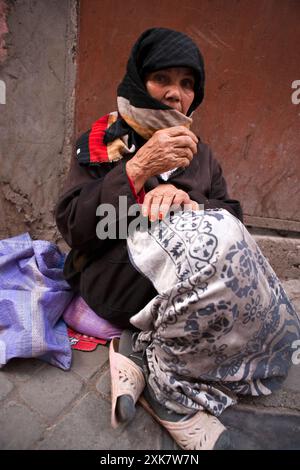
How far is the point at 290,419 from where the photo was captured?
5.00 feet

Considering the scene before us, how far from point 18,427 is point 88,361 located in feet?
1.44

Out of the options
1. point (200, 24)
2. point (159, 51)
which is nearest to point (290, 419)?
point (159, 51)

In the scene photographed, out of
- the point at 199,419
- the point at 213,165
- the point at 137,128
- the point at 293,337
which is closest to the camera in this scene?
the point at 199,419

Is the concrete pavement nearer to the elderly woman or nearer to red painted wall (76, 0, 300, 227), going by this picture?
the elderly woman

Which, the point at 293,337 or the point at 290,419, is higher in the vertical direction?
the point at 293,337

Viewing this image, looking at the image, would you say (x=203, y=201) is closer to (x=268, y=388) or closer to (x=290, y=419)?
(x=268, y=388)

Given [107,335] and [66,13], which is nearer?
[107,335]

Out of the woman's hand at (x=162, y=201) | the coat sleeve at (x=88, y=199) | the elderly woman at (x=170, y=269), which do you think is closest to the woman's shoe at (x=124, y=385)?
the elderly woman at (x=170, y=269)

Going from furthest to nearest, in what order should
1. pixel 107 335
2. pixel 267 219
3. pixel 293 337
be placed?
pixel 267 219, pixel 107 335, pixel 293 337

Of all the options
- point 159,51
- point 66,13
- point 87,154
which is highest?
point 66,13

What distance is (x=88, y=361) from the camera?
5.60 feet

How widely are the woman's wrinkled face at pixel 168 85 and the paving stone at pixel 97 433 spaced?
1.32m

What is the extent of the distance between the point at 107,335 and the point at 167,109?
1.10 meters

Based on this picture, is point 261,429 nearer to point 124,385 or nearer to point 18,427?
point 124,385
